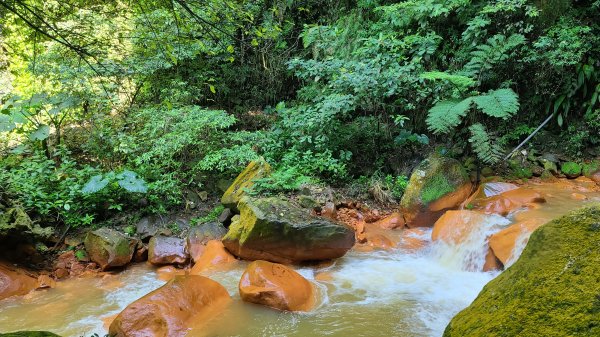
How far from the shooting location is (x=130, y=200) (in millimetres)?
6469

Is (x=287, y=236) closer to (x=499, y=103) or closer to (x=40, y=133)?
(x=499, y=103)

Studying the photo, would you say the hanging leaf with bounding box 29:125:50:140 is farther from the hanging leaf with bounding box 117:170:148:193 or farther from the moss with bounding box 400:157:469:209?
the moss with bounding box 400:157:469:209

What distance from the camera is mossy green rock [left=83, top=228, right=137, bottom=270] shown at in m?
5.40

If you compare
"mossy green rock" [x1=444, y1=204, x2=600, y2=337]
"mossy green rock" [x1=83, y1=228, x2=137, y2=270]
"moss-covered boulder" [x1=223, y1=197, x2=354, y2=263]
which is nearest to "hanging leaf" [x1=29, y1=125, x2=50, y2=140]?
"mossy green rock" [x1=83, y1=228, x2=137, y2=270]

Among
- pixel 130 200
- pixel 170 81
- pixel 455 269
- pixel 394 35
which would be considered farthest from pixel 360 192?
pixel 170 81

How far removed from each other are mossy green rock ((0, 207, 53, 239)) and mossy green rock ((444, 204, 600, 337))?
5.60 metres

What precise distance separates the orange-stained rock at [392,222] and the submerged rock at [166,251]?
3.12 m

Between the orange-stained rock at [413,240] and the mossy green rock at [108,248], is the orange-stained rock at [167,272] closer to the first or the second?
the mossy green rock at [108,248]

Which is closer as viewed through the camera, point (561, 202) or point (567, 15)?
point (561, 202)

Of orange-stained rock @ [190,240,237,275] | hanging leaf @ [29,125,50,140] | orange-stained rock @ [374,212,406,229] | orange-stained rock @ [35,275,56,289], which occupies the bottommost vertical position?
orange-stained rock @ [374,212,406,229]

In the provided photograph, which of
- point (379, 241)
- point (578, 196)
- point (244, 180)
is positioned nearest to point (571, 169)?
point (578, 196)

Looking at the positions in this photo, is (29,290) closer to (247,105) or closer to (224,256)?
(224,256)

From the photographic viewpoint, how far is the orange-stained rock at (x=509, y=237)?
4637mm

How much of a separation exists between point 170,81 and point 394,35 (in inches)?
188
